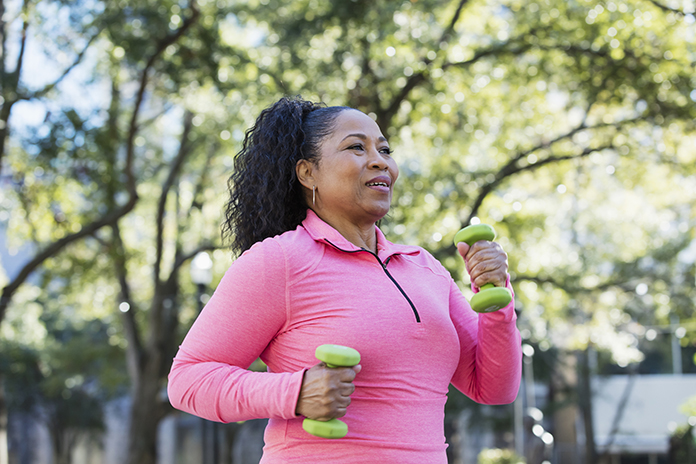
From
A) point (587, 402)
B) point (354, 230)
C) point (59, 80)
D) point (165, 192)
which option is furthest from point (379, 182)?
point (587, 402)

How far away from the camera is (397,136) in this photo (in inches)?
380

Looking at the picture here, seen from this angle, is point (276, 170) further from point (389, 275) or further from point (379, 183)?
point (389, 275)

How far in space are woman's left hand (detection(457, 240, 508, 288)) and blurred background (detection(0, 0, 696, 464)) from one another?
13.5 feet

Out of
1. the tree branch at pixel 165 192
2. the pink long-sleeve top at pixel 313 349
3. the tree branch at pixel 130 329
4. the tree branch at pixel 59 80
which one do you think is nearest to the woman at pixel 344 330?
the pink long-sleeve top at pixel 313 349

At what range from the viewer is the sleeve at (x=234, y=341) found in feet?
4.55

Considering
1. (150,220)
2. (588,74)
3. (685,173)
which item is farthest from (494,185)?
(150,220)

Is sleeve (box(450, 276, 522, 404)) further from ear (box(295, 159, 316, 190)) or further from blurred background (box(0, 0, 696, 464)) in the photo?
blurred background (box(0, 0, 696, 464))

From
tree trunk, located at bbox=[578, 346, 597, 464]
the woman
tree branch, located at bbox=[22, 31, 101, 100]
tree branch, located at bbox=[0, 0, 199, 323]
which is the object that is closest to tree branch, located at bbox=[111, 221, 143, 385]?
tree branch, located at bbox=[0, 0, 199, 323]

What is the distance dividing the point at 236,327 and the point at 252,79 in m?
7.94

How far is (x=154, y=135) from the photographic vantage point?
44.1 ft

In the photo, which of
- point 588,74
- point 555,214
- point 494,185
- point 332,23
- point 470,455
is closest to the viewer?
point 332,23

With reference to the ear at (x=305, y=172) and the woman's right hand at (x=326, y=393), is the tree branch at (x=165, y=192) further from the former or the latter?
the woman's right hand at (x=326, y=393)

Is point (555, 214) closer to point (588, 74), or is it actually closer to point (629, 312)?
point (588, 74)

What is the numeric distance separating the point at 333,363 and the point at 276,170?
69cm
